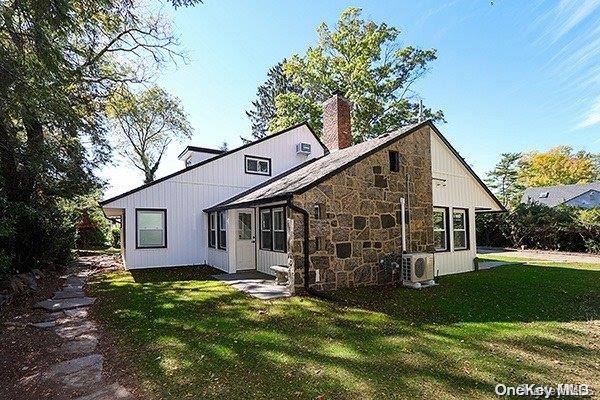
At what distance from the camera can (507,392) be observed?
3.36 meters

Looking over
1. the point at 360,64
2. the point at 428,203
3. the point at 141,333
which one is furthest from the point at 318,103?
the point at 141,333

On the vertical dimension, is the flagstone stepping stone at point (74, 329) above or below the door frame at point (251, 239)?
below

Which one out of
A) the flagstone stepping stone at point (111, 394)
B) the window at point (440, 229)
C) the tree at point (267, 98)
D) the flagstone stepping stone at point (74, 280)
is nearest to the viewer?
the flagstone stepping stone at point (111, 394)

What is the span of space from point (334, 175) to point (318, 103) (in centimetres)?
1739

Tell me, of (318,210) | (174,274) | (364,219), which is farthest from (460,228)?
(174,274)

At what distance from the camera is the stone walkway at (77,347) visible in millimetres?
3627

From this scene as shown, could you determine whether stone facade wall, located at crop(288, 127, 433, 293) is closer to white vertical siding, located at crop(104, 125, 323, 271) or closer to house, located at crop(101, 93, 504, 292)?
house, located at crop(101, 93, 504, 292)

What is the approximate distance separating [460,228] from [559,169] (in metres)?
45.3

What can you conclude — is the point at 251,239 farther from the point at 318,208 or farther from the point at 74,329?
the point at 74,329

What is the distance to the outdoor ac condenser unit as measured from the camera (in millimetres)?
8879

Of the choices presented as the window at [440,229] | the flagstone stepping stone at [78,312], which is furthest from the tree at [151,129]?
the window at [440,229]

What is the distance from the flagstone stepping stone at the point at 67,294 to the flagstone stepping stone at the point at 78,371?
4.82 m

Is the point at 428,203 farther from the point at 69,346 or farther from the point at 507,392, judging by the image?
the point at 69,346

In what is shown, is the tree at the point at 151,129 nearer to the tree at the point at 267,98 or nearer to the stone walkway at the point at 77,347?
the tree at the point at 267,98
